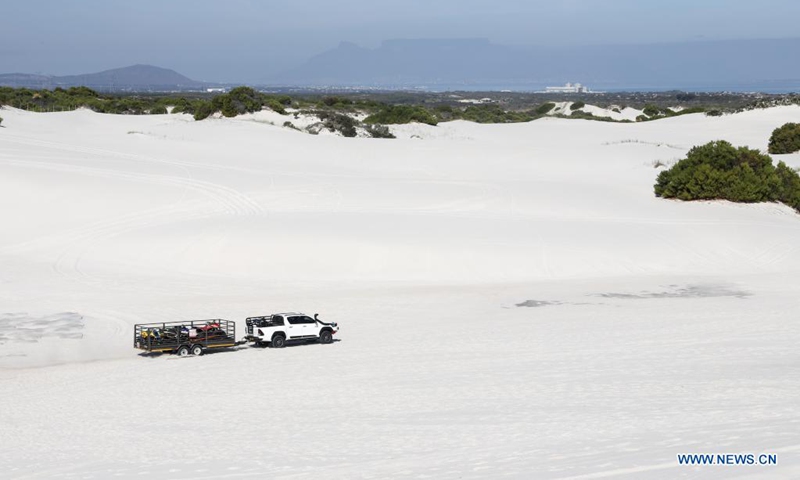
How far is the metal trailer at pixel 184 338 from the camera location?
53.2ft

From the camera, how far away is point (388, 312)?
19609 mm

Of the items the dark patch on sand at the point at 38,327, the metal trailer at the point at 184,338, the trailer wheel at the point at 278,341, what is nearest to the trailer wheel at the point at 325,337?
the trailer wheel at the point at 278,341

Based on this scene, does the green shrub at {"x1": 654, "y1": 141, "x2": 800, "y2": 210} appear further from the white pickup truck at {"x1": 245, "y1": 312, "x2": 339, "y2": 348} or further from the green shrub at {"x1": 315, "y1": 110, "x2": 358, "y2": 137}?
the green shrub at {"x1": 315, "y1": 110, "x2": 358, "y2": 137}

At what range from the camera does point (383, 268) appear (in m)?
24.1

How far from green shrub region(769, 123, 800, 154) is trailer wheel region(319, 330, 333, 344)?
36184 millimetres

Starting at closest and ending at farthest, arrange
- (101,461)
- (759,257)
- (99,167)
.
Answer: (101,461), (759,257), (99,167)

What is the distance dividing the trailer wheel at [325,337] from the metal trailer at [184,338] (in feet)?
5.18

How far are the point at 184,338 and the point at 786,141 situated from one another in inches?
1520

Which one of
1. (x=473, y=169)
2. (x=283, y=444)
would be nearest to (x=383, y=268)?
(x=283, y=444)

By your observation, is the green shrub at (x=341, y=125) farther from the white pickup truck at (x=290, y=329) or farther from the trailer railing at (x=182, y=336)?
the trailer railing at (x=182, y=336)

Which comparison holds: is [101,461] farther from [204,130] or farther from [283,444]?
[204,130]

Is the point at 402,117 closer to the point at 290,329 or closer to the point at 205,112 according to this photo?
the point at 205,112

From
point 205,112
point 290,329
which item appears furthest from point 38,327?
point 205,112

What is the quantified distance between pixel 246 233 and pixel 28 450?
→ 15877mm
